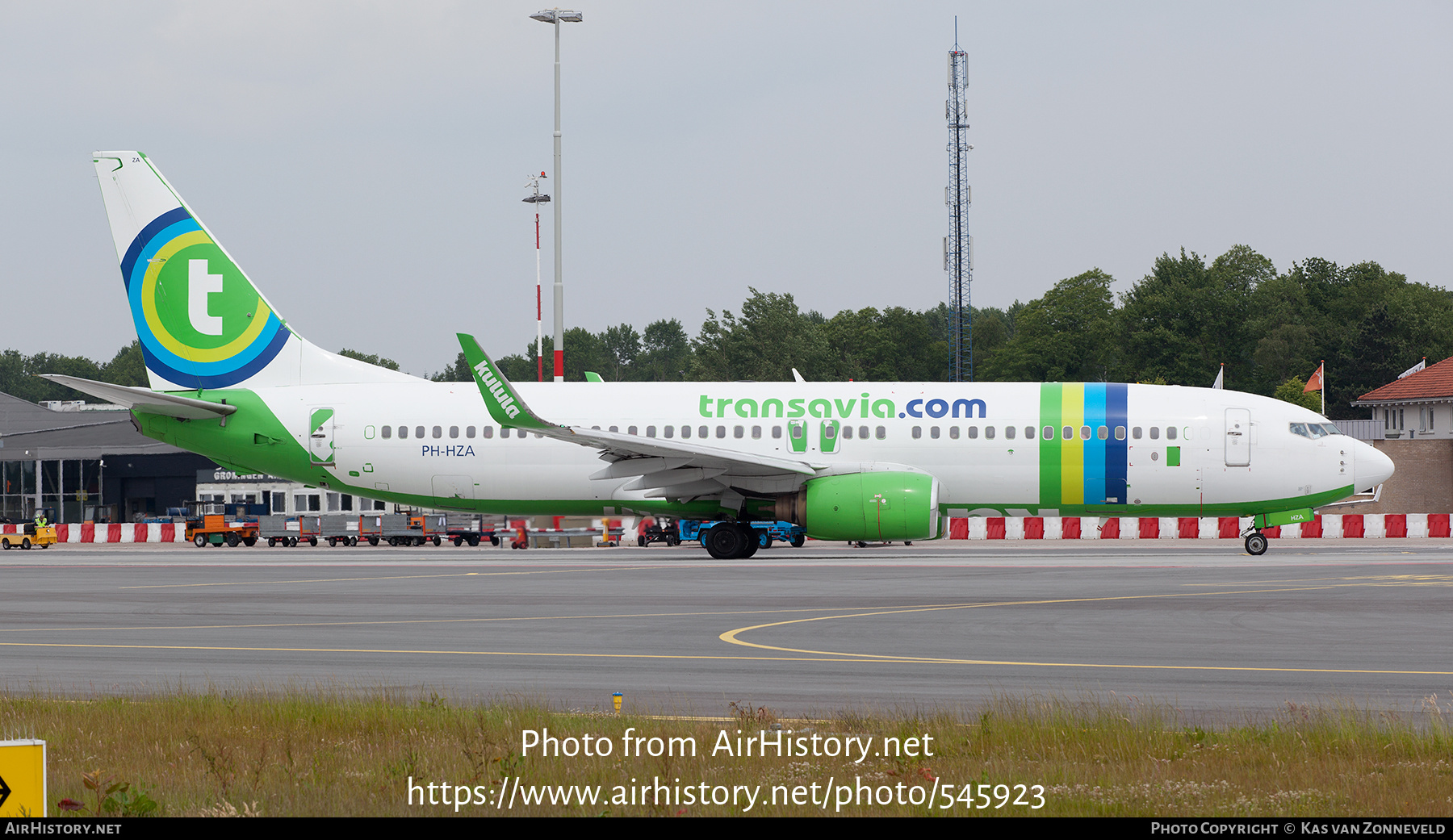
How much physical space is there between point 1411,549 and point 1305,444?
14.0ft

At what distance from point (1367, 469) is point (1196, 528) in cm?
1050

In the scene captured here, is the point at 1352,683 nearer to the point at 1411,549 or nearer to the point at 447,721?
the point at 447,721

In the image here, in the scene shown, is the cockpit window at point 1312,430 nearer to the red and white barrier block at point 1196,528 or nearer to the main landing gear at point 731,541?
the red and white barrier block at point 1196,528

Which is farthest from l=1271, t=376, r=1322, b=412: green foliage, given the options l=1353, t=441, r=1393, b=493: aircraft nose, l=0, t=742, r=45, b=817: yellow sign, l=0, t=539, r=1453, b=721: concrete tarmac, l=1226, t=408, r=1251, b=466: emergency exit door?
l=0, t=742, r=45, b=817: yellow sign

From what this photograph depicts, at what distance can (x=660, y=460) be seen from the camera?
105 ft

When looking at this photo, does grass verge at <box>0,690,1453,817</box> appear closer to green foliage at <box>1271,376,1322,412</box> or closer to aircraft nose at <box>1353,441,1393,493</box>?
aircraft nose at <box>1353,441,1393,493</box>

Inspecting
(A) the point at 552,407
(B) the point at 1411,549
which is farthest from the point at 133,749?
(B) the point at 1411,549

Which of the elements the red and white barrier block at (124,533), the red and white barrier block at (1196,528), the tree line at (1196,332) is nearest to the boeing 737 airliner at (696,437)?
the red and white barrier block at (1196,528)

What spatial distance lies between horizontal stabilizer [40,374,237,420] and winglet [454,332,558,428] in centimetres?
810

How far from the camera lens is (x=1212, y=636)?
53.6 ft

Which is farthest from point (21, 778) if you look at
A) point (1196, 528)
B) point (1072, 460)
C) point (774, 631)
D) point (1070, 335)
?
point (1070, 335)

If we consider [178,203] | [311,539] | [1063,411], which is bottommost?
[311,539]

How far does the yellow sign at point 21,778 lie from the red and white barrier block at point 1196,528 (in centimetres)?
3762

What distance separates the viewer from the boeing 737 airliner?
32.4 m
